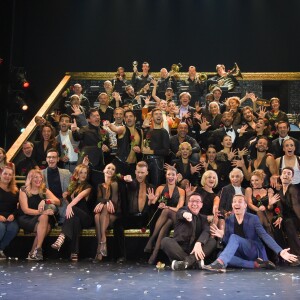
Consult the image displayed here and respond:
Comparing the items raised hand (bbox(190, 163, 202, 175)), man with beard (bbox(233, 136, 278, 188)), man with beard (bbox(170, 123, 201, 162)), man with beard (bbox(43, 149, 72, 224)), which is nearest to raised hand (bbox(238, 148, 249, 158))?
man with beard (bbox(233, 136, 278, 188))

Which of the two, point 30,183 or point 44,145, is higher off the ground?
point 44,145

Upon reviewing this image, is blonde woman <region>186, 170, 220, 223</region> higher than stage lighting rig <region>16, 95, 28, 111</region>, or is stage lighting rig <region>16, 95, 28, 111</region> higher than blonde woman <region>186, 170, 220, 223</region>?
stage lighting rig <region>16, 95, 28, 111</region>

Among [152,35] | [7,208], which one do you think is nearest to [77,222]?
[7,208]

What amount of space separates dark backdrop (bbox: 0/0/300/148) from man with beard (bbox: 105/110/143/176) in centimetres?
661

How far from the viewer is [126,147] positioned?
873 cm

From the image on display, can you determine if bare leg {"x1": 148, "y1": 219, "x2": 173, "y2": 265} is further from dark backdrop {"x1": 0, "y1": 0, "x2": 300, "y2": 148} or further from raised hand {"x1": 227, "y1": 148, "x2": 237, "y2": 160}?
dark backdrop {"x1": 0, "y1": 0, "x2": 300, "y2": 148}

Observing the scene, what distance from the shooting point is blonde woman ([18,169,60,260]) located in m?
7.55

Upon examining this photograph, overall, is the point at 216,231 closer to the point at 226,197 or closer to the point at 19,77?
the point at 226,197

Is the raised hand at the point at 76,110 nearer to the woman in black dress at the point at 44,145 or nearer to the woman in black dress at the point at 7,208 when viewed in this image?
the woman in black dress at the point at 44,145

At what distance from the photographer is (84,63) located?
15477 mm

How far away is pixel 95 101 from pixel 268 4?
4902 mm

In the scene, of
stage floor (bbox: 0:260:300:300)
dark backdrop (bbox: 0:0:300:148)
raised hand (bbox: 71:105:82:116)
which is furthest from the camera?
dark backdrop (bbox: 0:0:300:148)

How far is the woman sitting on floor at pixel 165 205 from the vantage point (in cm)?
741

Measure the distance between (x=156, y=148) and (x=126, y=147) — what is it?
370 mm
